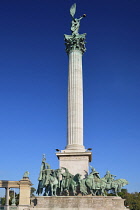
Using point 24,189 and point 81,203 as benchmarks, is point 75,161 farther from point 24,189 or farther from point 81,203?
point 24,189

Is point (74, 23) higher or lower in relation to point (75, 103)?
higher

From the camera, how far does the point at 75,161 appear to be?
3325 centimetres

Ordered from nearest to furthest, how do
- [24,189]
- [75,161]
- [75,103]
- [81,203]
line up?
[81,203], [75,161], [75,103], [24,189]

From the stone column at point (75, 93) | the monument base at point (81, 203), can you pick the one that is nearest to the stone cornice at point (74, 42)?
the stone column at point (75, 93)

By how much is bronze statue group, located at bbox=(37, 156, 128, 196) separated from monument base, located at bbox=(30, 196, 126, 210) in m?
1.26

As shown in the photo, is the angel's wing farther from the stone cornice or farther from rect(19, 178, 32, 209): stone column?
rect(19, 178, 32, 209): stone column

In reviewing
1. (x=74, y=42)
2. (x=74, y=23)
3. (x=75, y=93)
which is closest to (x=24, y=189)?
(x=75, y=93)

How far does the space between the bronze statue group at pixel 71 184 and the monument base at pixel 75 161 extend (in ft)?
5.87

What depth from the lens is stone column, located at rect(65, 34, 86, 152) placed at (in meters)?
35.3

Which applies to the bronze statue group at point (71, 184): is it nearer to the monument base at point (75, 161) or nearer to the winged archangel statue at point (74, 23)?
the monument base at point (75, 161)

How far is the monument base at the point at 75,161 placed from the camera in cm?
3288

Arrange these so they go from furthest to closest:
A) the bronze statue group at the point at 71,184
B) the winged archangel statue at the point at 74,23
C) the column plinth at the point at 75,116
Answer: the winged archangel statue at the point at 74,23 < the column plinth at the point at 75,116 < the bronze statue group at the point at 71,184

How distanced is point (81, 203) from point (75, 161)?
6.07 metres

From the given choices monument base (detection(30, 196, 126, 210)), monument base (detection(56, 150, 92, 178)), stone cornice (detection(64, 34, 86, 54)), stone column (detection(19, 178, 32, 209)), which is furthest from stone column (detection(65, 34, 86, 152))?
stone column (detection(19, 178, 32, 209))
